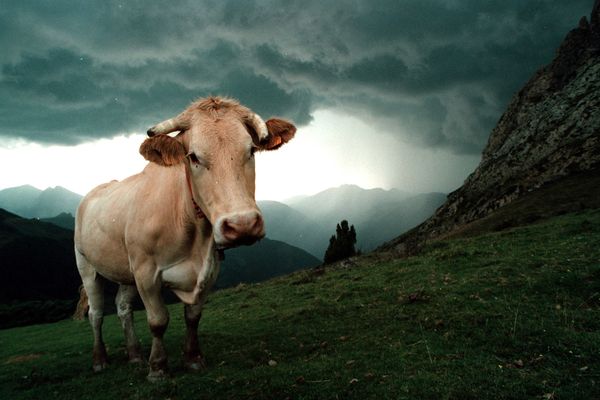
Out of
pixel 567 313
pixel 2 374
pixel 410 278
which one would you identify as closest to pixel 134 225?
pixel 2 374

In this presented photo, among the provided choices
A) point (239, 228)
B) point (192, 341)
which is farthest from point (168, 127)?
point (192, 341)

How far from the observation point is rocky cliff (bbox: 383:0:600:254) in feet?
187

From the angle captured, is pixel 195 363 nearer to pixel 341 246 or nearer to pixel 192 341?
pixel 192 341

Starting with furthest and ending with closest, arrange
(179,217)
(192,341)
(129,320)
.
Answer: (129,320) → (192,341) → (179,217)

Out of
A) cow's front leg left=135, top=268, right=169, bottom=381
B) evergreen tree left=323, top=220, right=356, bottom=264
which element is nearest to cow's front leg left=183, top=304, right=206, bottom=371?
cow's front leg left=135, top=268, right=169, bottom=381

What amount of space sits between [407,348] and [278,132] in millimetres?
4471

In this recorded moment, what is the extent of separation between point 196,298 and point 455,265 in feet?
37.8

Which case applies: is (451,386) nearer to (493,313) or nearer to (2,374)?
(493,313)

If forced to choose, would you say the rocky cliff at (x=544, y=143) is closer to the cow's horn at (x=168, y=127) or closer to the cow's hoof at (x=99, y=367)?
the cow's hoof at (x=99, y=367)

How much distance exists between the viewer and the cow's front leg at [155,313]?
6910 mm

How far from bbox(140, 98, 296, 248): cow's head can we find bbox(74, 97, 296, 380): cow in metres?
0.01

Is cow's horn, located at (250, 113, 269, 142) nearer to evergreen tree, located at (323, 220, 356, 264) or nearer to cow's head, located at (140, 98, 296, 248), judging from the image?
cow's head, located at (140, 98, 296, 248)

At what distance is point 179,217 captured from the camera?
6742 millimetres

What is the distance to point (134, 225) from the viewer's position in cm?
707
